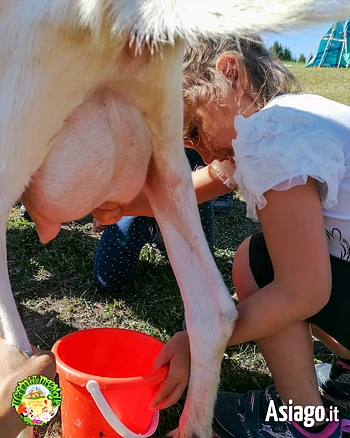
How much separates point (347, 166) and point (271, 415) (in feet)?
1.94

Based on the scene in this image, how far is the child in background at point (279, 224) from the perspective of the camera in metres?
1.14

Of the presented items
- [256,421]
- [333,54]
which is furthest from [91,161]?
[333,54]

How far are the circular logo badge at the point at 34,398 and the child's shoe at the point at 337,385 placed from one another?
0.74 m

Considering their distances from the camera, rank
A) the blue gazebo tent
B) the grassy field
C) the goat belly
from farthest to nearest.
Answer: the blue gazebo tent
the grassy field
the goat belly

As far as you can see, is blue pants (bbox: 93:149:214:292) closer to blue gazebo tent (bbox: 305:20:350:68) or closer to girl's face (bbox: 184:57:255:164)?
girl's face (bbox: 184:57:255:164)

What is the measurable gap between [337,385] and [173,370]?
0.51m

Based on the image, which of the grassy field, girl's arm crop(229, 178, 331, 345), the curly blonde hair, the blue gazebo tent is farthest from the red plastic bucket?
the blue gazebo tent

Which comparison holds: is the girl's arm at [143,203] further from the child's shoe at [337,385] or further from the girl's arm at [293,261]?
the child's shoe at [337,385]

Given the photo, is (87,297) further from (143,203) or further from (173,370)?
(173,370)

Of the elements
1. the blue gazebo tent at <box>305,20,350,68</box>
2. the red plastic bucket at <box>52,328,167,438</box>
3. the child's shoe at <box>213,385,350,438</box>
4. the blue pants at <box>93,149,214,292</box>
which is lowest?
the blue gazebo tent at <box>305,20,350,68</box>

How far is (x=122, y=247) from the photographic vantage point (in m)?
1.96

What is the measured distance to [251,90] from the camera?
1387 mm

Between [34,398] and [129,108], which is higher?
[129,108]

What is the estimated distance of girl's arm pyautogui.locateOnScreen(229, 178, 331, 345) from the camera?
1137 mm
